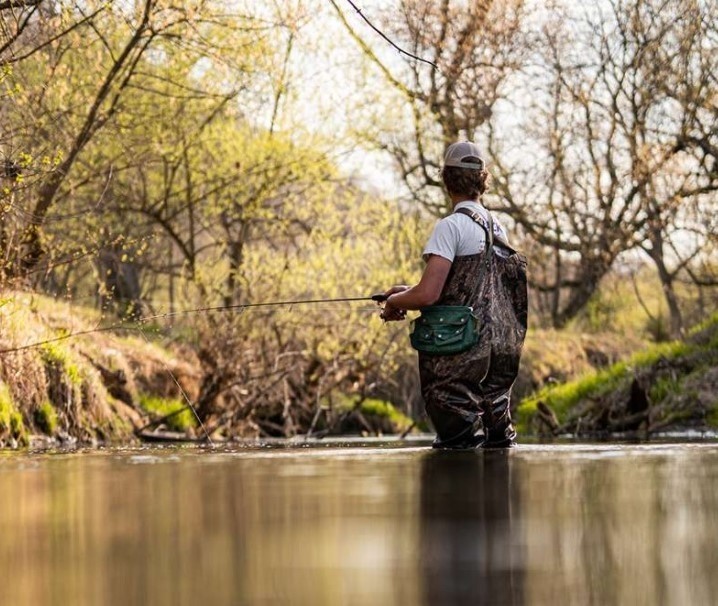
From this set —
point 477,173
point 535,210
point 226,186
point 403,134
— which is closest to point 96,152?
point 226,186

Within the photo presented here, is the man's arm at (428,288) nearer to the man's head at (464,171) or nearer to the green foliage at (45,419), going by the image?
the man's head at (464,171)

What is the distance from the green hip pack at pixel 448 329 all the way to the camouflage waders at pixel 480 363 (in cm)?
8

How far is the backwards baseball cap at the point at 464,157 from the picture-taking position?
28.8 ft

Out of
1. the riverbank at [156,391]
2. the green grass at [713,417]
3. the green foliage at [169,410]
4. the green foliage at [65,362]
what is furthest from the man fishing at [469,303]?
the green foliage at [169,410]

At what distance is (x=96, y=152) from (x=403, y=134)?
5985mm

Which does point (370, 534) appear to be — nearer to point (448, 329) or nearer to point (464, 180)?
point (448, 329)

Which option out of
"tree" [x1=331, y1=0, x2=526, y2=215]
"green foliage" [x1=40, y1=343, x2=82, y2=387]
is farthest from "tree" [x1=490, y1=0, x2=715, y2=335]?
"green foliage" [x1=40, y1=343, x2=82, y2=387]

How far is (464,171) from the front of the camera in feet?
28.8

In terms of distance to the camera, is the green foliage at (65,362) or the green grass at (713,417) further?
the green foliage at (65,362)

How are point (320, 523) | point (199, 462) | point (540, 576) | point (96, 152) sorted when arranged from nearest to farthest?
point (540, 576), point (320, 523), point (199, 462), point (96, 152)

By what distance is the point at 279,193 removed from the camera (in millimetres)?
23641

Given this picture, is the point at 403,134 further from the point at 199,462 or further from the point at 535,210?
the point at 199,462

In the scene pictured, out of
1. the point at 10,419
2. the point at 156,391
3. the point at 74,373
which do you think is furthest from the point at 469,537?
the point at 156,391

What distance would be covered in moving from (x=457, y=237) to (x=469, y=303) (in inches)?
16.7
